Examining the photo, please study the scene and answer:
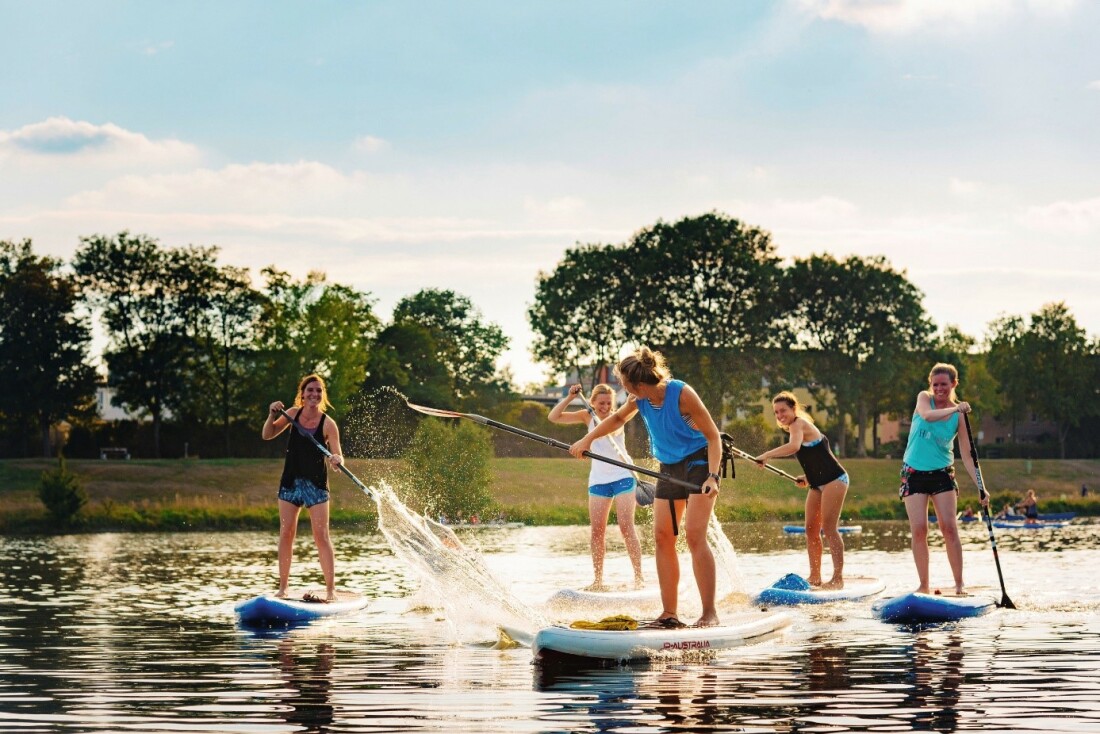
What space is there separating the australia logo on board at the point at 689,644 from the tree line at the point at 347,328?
199 feet

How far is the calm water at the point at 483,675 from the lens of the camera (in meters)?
→ 8.27

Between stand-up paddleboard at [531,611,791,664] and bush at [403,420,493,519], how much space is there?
97.8 ft

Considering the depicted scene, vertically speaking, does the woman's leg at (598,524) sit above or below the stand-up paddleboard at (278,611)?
above

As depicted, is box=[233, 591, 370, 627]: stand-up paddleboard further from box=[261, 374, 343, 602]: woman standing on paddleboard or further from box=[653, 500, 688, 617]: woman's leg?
box=[653, 500, 688, 617]: woman's leg

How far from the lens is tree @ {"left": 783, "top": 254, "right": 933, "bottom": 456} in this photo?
78562 mm

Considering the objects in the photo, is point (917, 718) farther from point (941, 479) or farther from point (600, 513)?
point (600, 513)

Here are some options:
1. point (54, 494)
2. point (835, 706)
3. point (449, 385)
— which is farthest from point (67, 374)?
point (835, 706)

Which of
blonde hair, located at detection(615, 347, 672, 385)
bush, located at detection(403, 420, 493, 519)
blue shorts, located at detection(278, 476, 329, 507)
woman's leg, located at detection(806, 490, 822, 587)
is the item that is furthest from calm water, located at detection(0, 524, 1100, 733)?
bush, located at detection(403, 420, 493, 519)

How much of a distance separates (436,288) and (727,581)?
80.8m

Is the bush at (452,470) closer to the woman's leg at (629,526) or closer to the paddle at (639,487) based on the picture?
the paddle at (639,487)

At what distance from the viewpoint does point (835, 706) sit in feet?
28.4

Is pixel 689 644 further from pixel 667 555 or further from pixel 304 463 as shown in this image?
pixel 304 463

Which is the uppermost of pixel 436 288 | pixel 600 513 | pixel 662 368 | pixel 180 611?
pixel 436 288

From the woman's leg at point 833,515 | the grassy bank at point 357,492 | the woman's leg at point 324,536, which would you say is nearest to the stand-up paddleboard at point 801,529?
the grassy bank at point 357,492
